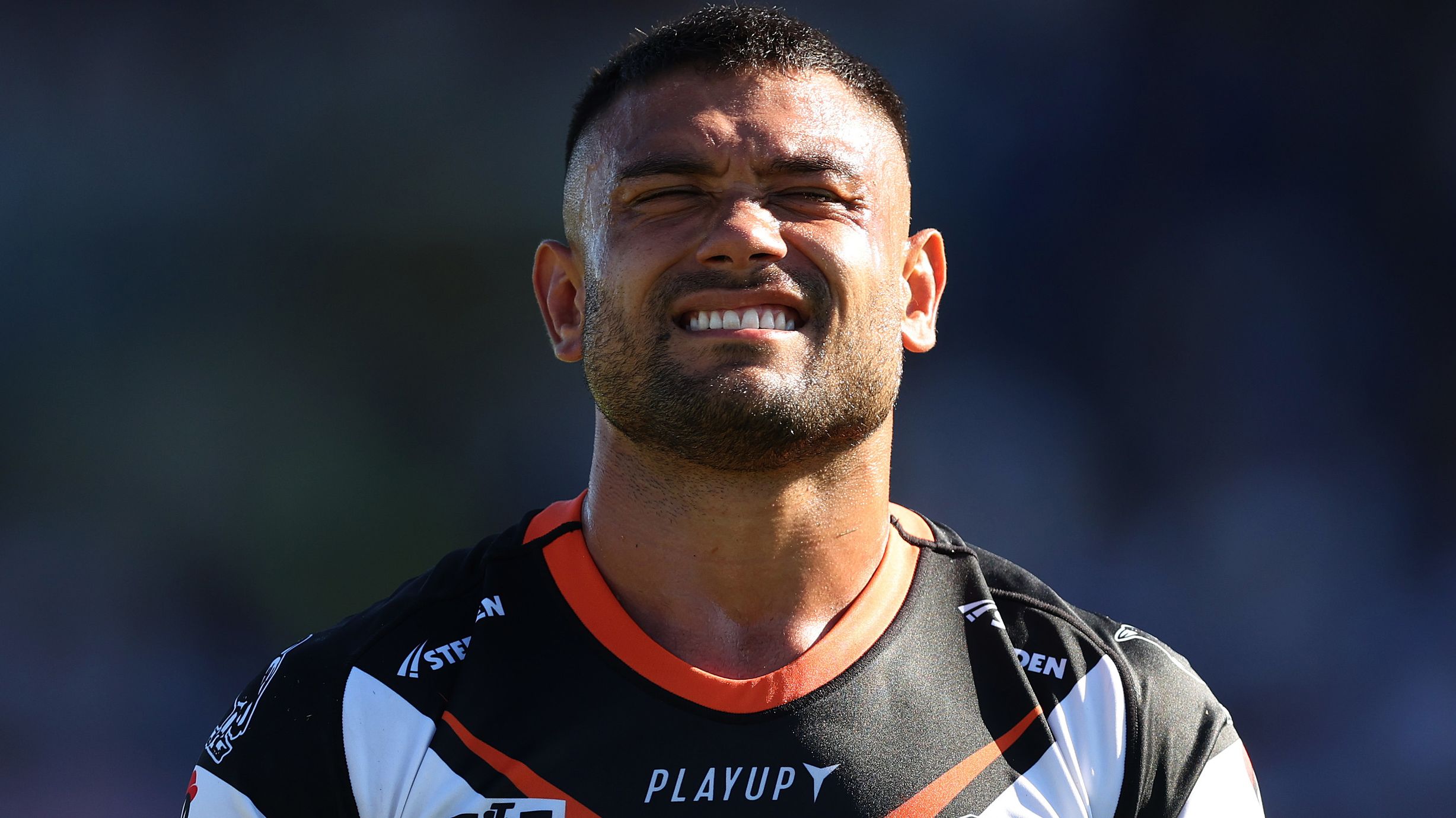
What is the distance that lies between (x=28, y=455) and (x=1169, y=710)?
5296mm

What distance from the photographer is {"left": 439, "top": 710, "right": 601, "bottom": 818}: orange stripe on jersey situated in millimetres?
2025

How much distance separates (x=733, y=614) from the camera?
7.38ft

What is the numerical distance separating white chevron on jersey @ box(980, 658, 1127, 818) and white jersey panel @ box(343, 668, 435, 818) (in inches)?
35.7

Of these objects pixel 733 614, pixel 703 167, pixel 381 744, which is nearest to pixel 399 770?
pixel 381 744

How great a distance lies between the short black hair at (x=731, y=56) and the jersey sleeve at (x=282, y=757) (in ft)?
3.62

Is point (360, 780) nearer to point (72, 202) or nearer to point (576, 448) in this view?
point (576, 448)

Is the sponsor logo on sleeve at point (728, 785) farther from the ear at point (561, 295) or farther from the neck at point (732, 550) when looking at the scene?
the ear at point (561, 295)

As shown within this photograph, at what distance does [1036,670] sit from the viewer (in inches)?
87.1

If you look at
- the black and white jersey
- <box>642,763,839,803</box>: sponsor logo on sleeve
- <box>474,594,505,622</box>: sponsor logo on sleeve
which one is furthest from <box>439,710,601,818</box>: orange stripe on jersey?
<box>474,594,505,622</box>: sponsor logo on sleeve

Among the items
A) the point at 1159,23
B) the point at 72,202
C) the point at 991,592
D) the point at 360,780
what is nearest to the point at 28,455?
the point at 72,202

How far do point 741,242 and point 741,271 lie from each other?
0.16ft

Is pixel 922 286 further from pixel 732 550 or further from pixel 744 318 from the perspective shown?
pixel 732 550

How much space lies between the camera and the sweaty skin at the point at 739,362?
2139mm

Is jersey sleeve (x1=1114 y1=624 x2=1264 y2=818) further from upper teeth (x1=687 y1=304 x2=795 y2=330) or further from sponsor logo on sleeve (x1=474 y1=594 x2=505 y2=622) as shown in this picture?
sponsor logo on sleeve (x1=474 y1=594 x2=505 y2=622)
